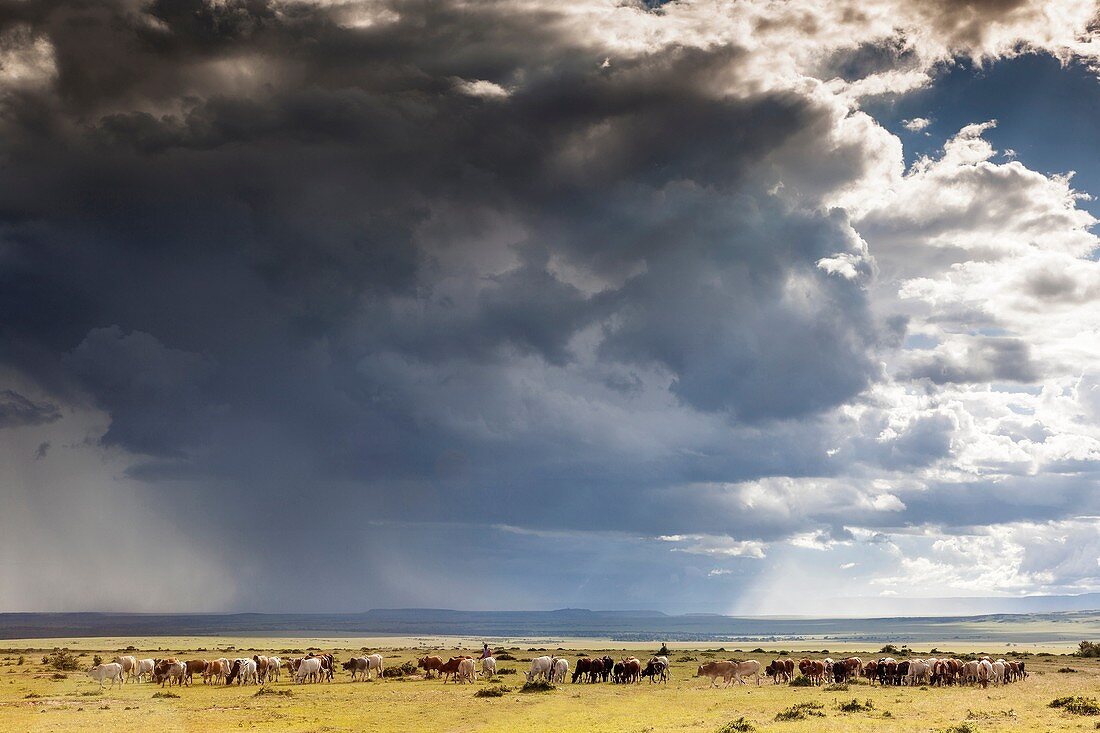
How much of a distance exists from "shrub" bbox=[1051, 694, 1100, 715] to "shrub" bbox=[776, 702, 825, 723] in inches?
478

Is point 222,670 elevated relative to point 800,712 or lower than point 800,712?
elevated

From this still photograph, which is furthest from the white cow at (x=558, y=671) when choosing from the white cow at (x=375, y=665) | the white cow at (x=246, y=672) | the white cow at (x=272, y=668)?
the white cow at (x=246, y=672)

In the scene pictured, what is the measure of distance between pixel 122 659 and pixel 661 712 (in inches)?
1660

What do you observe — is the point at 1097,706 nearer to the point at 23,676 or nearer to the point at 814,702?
the point at 814,702

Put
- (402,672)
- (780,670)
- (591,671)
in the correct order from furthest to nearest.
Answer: (402,672), (591,671), (780,670)

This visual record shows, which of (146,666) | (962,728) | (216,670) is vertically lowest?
(216,670)

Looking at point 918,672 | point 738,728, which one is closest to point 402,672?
point 918,672

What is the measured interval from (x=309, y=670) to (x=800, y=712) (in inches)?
1466

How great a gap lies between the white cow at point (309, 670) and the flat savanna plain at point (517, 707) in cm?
132

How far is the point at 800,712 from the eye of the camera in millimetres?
46031

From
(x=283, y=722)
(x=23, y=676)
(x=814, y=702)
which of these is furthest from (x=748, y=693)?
(x=23, y=676)

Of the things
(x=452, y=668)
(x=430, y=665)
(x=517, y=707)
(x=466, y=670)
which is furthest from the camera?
(x=430, y=665)

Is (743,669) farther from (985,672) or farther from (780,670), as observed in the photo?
(985,672)

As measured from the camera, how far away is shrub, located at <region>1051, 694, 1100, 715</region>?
45469 millimetres
